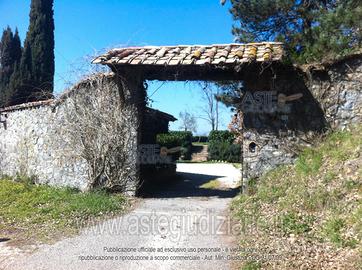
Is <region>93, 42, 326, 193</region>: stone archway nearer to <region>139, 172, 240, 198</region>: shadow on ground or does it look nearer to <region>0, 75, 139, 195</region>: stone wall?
<region>0, 75, 139, 195</region>: stone wall

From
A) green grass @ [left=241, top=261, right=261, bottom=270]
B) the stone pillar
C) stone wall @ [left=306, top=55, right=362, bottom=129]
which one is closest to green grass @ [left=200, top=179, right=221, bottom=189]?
the stone pillar

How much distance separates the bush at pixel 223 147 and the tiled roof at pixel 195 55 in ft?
49.8

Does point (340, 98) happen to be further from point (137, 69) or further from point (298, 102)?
point (137, 69)

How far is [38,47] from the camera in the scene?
22.6 meters

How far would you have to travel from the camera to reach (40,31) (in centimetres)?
2261

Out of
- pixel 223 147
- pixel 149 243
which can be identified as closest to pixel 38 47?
pixel 223 147

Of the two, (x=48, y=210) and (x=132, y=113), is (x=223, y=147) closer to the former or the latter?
(x=132, y=113)

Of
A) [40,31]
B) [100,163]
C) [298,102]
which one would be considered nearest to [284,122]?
[298,102]

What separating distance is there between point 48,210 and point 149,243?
3.05 m

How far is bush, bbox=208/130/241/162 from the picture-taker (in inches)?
959

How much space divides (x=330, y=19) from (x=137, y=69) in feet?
16.7

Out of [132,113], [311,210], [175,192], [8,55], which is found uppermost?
[8,55]

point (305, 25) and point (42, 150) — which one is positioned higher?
point (305, 25)

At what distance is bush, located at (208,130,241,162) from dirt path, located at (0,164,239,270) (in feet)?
53.5
